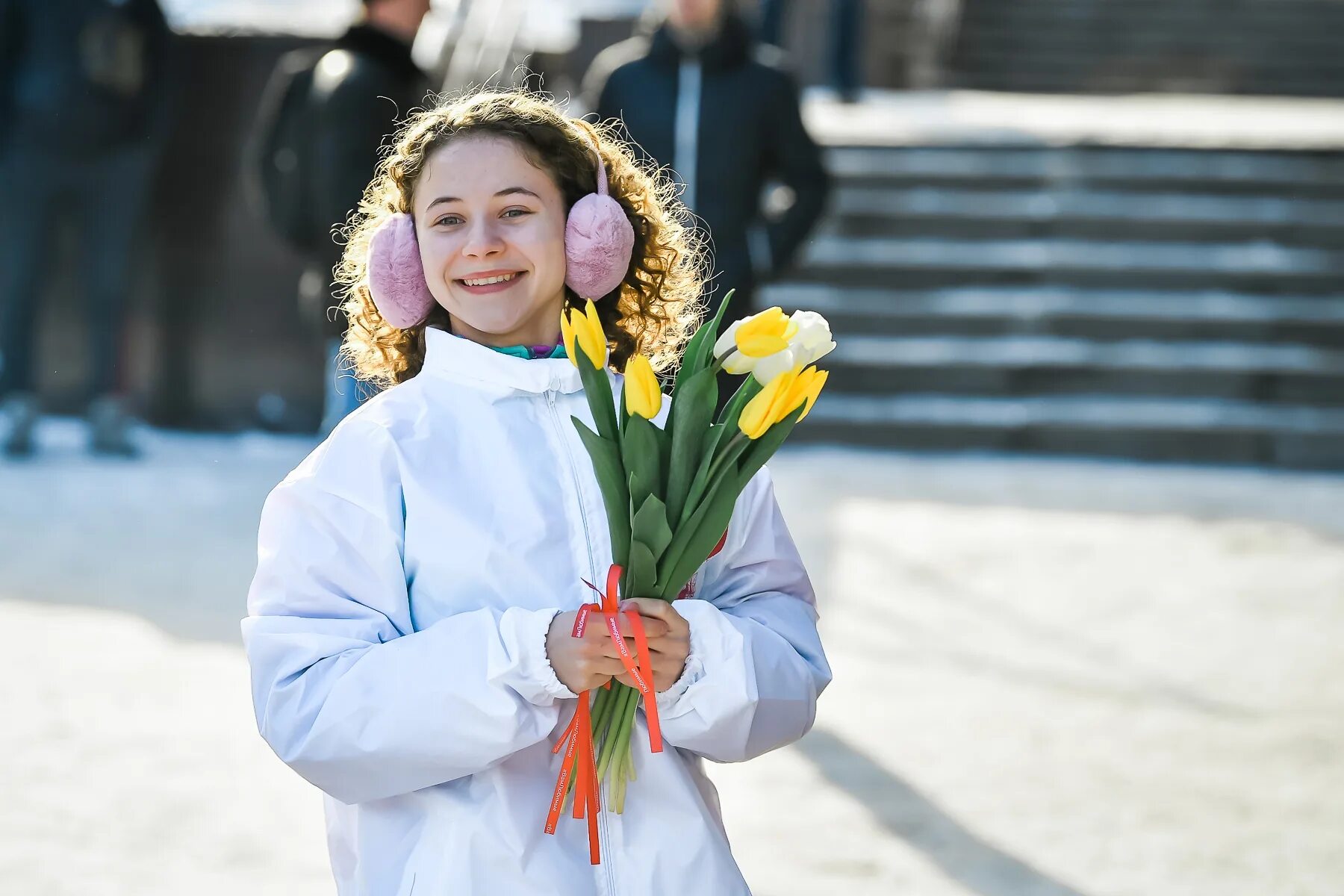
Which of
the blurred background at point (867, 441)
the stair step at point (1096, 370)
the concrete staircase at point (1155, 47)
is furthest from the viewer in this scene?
the concrete staircase at point (1155, 47)

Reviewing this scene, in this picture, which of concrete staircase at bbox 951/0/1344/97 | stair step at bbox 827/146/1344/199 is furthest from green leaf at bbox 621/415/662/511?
concrete staircase at bbox 951/0/1344/97

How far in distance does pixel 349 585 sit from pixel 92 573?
12.3ft

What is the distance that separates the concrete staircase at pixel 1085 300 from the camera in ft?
25.3

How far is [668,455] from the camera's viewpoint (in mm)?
1854

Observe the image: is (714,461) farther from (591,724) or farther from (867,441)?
(867,441)

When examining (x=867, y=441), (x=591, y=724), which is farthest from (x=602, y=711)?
(x=867, y=441)

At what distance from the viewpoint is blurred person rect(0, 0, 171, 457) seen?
675 cm

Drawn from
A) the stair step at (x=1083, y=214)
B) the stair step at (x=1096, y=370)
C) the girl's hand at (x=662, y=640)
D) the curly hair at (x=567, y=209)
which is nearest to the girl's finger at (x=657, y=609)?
the girl's hand at (x=662, y=640)

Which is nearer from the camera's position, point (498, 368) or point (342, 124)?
point (498, 368)

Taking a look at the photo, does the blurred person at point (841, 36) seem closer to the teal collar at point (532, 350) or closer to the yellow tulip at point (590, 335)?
the teal collar at point (532, 350)

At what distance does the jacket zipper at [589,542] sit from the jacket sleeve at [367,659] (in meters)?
0.11

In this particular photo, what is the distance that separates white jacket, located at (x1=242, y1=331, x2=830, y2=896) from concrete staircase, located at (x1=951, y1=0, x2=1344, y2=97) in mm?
12531

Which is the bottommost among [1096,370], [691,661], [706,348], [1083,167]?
[1096,370]

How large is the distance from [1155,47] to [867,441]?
785 centimetres
